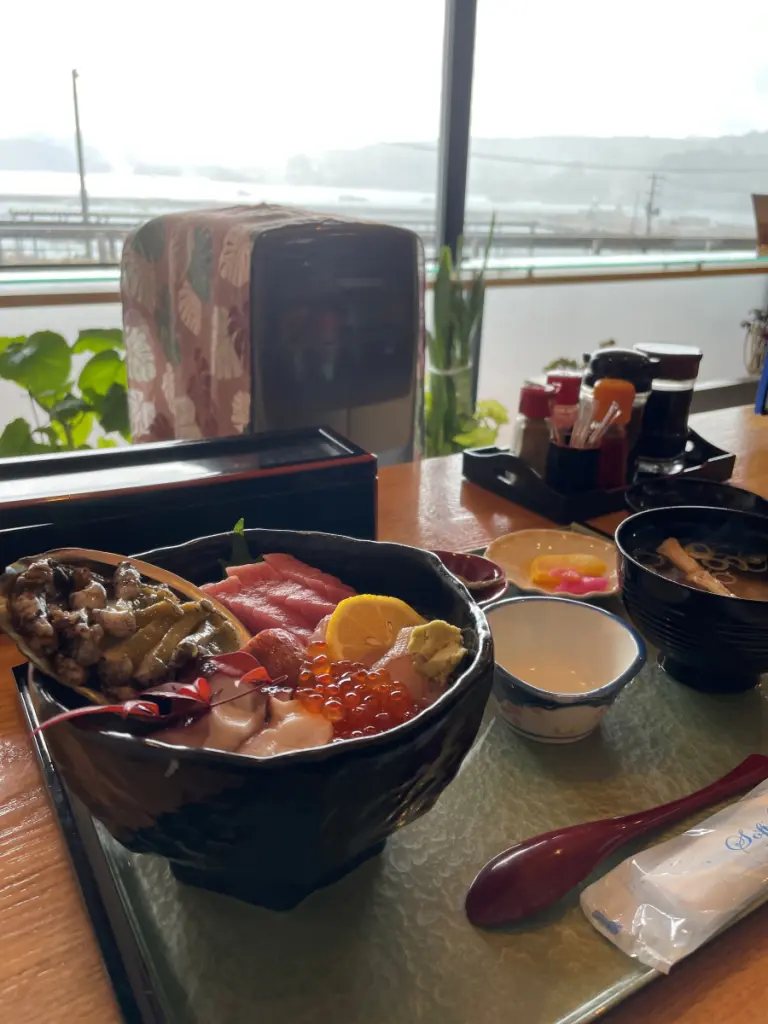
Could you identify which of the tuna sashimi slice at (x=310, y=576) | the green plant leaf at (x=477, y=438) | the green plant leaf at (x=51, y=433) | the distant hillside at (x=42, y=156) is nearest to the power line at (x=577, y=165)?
the distant hillside at (x=42, y=156)

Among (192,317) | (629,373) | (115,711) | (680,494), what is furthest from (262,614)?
(192,317)

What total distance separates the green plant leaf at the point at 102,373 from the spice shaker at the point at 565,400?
1.34 metres

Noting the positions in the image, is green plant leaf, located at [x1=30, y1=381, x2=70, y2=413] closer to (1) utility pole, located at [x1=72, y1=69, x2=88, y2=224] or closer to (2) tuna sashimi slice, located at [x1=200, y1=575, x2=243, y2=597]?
(1) utility pole, located at [x1=72, y1=69, x2=88, y2=224]

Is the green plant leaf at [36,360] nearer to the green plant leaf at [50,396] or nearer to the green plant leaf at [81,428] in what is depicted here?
the green plant leaf at [50,396]

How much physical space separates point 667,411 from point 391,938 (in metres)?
0.88

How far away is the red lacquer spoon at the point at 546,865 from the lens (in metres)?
0.41

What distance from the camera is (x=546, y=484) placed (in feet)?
3.27

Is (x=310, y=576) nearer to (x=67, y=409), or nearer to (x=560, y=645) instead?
(x=560, y=645)

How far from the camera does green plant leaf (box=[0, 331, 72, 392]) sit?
187 centimetres

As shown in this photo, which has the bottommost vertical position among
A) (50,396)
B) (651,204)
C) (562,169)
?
(50,396)

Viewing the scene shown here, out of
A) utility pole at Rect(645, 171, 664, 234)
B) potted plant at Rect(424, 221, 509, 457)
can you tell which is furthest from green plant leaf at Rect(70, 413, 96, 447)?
utility pole at Rect(645, 171, 664, 234)

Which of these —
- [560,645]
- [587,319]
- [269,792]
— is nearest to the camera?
[269,792]

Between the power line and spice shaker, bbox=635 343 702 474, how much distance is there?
1928 mm

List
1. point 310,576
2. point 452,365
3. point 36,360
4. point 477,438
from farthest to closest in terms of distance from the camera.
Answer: point 452,365
point 477,438
point 36,360
point 310,576
